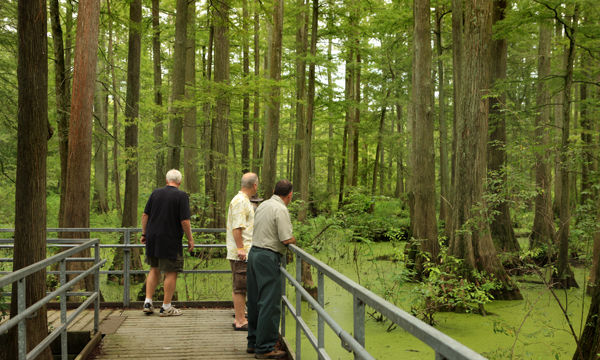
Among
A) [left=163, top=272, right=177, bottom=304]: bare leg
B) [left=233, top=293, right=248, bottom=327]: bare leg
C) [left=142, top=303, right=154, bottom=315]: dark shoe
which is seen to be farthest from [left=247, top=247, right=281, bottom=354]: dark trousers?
[left=142, top=303, right=154, bottom=315]: dark shoe

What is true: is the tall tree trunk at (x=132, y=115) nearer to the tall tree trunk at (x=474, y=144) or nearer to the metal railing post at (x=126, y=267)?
the metal railing post at (x=126, y=267)

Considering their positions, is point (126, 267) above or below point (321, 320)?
below

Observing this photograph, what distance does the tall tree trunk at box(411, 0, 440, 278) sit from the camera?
523 inches

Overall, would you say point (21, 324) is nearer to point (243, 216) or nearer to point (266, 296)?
point (266, 296)

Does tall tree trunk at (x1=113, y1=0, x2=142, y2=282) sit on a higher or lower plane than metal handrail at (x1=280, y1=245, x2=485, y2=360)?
higher

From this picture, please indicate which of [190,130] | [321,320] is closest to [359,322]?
[321,320]

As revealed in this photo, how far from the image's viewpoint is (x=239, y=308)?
20.4 feet

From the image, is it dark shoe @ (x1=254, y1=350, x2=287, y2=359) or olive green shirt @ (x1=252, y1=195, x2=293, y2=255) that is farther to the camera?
Result: dark shoe @ (x1=254, y1=350, x2=287, y2=359)

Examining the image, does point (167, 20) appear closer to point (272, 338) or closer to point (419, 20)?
point (419, 20)

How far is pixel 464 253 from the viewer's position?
11.1 metres

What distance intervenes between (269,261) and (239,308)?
4.89ft

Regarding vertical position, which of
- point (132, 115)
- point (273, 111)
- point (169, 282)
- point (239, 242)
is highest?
point (273, 111)

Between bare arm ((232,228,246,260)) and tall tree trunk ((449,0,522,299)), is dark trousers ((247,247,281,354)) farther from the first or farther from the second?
tall tree trunk ((449,0,522,299))

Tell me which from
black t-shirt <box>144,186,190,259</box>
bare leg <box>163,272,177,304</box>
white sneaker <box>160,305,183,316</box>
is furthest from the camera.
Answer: white sneaker <box>160,305,183,316</box>
